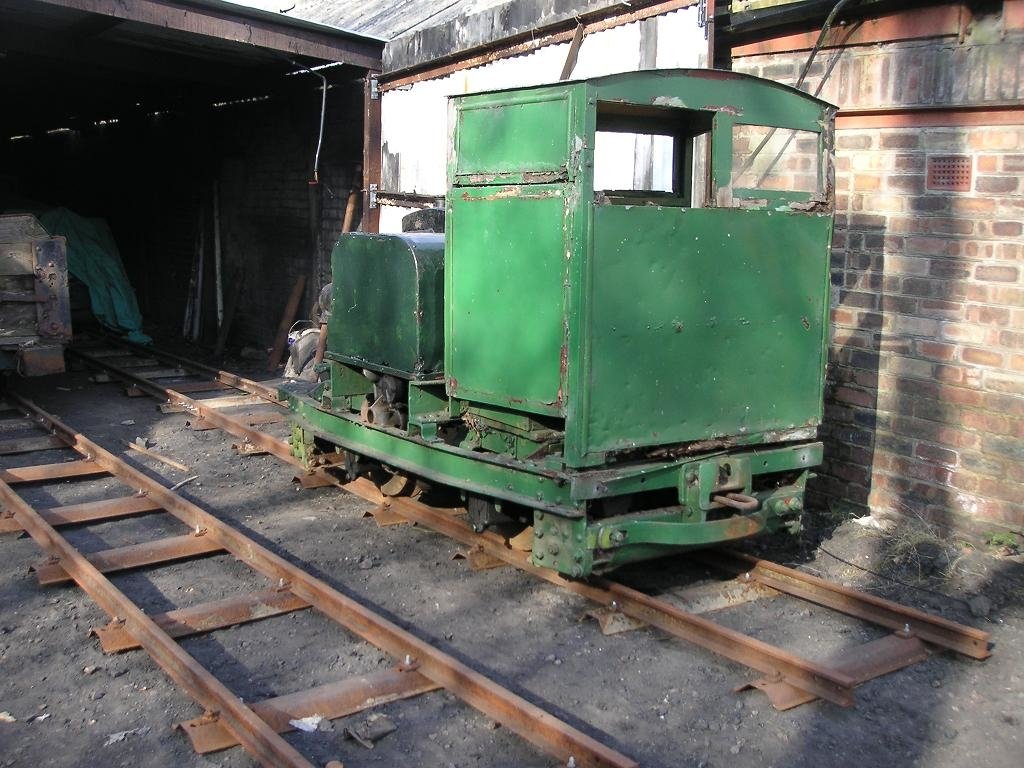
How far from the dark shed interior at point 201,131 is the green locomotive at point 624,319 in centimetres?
582

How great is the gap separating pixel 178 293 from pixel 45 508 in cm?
1028

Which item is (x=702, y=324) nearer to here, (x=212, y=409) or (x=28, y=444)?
(x=212, y=409)

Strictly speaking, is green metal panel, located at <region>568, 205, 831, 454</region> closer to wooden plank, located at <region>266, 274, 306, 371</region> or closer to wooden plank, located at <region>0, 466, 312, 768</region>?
wooden plank, located at <region>0, 466, 312, 768</region>

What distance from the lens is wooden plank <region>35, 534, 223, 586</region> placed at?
5.37 metres

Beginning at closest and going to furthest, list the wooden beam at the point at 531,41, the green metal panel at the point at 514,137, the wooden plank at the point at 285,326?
the green metal panel at the point at 514,137, the wooden beam at the point at 531,41, the wooden plank at the point at 285,326

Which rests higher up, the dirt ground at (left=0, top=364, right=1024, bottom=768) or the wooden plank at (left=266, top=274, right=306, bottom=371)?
the wooden plank at (left=266, top=274, right=306, bottom=371)

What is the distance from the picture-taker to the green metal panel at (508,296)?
4645mm

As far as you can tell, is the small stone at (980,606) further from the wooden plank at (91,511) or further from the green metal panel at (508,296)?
the wooden plank at (91,511)

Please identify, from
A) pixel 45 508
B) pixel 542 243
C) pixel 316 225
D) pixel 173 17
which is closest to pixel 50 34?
pixel 173 17

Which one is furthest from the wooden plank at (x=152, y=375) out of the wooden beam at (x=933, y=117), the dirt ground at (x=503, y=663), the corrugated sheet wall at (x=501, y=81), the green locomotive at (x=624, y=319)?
the wooden beam at (x=933, y=117)

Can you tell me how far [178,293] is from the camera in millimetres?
16391

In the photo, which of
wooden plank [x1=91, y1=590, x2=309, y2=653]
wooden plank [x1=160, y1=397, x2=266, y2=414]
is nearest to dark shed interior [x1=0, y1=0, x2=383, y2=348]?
wooden plank [x1=160, y1=397, x2=266, y2=414]

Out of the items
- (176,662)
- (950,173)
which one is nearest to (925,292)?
(950,173)

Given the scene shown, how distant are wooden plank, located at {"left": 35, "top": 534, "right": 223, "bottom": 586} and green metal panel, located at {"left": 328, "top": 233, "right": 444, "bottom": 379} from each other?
147cm
